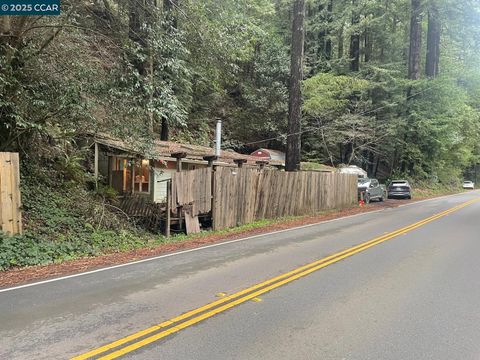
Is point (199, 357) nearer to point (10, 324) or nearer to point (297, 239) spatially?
point (10, 324)

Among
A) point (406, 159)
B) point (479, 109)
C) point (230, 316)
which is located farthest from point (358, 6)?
point (230, 316)

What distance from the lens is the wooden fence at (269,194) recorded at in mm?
14016

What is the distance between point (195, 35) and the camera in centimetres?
1234

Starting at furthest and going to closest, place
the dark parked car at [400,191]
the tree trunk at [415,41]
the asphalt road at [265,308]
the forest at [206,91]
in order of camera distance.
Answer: the tree trunk at [415,41]
the dark parked car at [400,191]
the forest at [206,91]
the asphalt road at [265,308]

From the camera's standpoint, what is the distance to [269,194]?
53.6 feet

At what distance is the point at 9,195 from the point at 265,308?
20.7 ft

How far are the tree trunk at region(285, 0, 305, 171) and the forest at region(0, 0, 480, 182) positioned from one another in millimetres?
827

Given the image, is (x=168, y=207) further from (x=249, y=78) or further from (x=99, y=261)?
(x=249, y=78)

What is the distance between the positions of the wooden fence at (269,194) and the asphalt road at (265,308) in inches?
194

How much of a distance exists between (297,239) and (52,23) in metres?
8.32

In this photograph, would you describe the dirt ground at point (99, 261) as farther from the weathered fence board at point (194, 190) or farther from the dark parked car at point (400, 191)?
the dark parked car at point (400, 191)

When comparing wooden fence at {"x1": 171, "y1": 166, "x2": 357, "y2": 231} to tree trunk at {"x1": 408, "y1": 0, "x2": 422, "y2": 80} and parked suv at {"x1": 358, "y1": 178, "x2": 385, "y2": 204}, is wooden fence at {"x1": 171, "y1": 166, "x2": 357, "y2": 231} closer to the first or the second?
parked suv at {"x1": 358, "y1": 178, "x2": 385, "y2": 204}

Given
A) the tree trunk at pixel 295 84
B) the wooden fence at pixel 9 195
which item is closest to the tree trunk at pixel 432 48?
the tree trunk at pixel 295 84

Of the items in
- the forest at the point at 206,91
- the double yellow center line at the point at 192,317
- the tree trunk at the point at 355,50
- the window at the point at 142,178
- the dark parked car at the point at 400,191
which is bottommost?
the dark parked car at the point at 400,191
